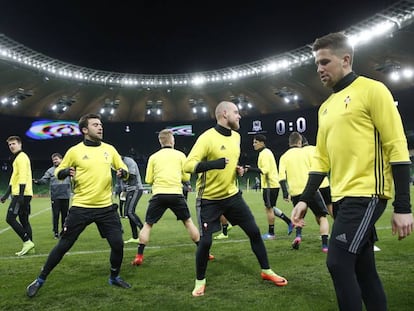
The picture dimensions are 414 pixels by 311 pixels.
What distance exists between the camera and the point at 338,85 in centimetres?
274

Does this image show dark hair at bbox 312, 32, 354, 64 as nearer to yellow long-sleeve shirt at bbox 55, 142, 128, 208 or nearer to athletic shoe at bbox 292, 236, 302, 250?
yellow long-sleeve shirt at bbox 55, 142, 128, 208

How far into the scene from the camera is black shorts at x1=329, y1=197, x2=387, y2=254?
2.46 meters

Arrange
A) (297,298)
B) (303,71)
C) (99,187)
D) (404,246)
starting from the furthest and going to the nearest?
(303,71) → (404,246) → (99,187) → (297,298)

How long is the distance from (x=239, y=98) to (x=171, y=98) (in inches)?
282

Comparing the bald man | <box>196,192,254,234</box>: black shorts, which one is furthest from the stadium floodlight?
<box>196,192,254,234</box>: black shorts

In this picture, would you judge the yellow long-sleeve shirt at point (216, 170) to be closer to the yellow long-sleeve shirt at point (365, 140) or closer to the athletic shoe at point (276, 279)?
the athletic shoe at point (276, 279)

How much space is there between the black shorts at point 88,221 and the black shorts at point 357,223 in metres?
3.17

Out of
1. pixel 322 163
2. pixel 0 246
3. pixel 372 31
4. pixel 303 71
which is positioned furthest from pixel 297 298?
pixel 303 71

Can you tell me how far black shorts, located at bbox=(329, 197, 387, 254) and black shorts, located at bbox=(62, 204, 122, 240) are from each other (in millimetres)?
3166

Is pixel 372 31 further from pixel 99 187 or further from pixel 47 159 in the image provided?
pixel 47 159

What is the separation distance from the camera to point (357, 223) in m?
2.47

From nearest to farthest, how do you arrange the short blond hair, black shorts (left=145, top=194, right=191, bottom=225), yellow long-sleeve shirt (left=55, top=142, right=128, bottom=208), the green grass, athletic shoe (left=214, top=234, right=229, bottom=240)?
the green grass
yellow long-sleeve shirt (left=55, top=142, right=128, bottom=208)
black shorts (left=145, top=194, right=191, bottom=225)
the short blond hair
athletic shoe (left=214, top=234, right=229, bottom=240)

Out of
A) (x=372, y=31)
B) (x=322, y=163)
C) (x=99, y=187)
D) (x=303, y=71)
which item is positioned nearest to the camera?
(x=322, y=163)

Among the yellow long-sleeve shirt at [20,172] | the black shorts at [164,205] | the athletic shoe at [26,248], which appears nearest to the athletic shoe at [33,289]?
the black shorts at [164,205]
